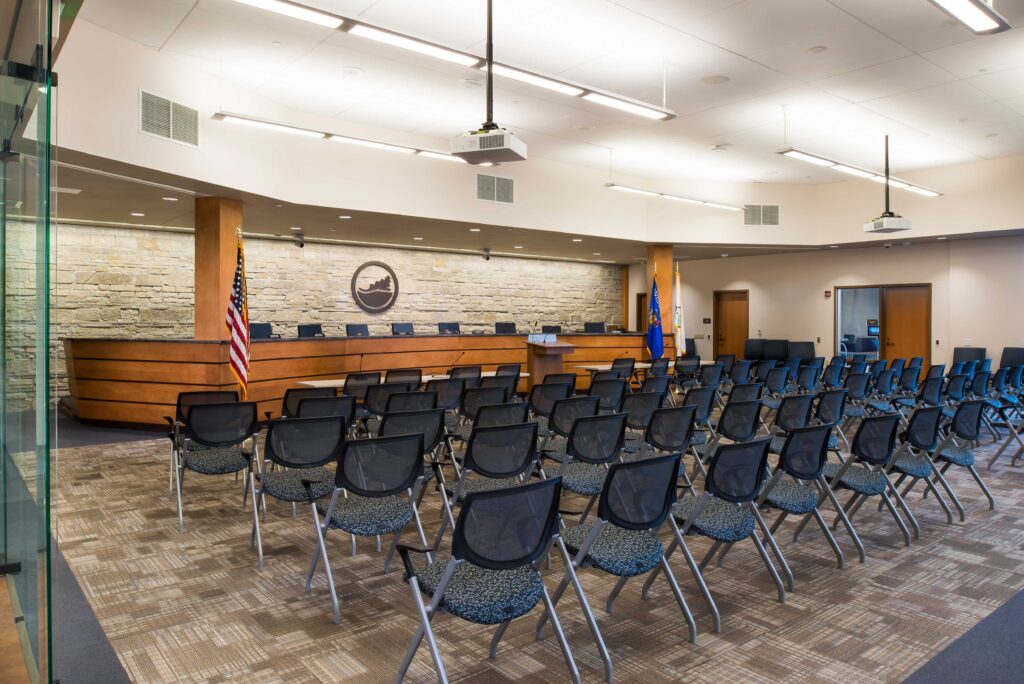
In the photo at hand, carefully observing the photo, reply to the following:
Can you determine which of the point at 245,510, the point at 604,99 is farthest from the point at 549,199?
the point at 245,510

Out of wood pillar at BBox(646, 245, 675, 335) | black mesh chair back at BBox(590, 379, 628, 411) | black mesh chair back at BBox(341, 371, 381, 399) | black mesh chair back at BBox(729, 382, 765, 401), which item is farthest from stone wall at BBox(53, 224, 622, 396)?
black mesh chair back at BBox(729, 382, 765, 401)

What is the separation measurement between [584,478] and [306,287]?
392 inches

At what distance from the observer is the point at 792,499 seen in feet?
12.4

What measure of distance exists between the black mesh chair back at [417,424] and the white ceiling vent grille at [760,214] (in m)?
11.0

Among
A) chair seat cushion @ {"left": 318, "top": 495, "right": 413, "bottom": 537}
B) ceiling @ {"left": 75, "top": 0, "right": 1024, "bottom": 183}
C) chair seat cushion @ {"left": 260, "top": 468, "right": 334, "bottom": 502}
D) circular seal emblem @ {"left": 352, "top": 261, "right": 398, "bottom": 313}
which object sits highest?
ceiling @ {"left": 75, "top": 0, "right": 1024, "bottom": 183}

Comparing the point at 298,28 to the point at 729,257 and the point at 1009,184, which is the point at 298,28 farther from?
the point at 729,257

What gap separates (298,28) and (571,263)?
1176 centimetres

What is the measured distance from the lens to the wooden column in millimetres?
8492

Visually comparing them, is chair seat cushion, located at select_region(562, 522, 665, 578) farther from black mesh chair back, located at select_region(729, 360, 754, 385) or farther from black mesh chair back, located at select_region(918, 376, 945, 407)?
black mesh chair back, located at select_region(729, 360, 754, 385)

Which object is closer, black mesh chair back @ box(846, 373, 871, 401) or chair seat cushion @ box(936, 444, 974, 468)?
chair seat cushion @ box(936, 444, 974, 468)

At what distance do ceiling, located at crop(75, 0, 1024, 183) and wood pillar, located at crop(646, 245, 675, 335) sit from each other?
3.29m

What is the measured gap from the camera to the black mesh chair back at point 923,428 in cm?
459

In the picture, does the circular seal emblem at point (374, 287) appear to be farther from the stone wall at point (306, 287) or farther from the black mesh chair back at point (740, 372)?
the black mesh chair back at point (740, 372)

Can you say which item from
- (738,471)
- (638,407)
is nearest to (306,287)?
(638,407)
